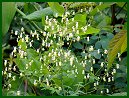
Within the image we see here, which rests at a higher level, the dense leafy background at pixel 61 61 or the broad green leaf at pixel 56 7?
the broad green leaf at pixel 56 7

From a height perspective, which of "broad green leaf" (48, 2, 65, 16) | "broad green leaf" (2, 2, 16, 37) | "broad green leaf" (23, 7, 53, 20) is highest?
"broad green leaf" (48, 2, 65, 16)

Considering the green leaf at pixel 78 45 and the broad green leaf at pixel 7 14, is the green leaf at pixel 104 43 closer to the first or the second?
the green leaf at pixel 78 45

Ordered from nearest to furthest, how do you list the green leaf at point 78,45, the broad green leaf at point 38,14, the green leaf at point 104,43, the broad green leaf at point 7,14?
the broad green leaf at point 7,14 → the broad green leaf at point 38,14 → the green leaf at point 104,43 → the green leaf at point 78,45

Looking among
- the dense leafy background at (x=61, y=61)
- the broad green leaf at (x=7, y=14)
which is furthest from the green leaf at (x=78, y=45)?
the broad green leaf at (x=7, y=14)

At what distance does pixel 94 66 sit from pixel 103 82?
76 millimetres

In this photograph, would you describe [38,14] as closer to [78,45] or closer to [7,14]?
[78,45]

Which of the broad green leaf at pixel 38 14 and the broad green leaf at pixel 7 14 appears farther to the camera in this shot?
the broad green leaf at pixel 38 14

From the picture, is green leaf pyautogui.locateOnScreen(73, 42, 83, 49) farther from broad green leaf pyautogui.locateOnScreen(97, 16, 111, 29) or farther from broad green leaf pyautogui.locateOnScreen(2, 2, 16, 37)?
broad green leaf pyautogui.locateOnScreen(2, 2, 16, 37)

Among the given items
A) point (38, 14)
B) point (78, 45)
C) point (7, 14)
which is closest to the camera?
point (7, 14)

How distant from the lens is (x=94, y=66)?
1332mm

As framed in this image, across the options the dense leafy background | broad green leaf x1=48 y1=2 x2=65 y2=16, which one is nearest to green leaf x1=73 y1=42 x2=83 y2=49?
the dense leafy background

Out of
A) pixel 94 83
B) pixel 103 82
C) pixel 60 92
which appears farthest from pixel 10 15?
pixel 103 82

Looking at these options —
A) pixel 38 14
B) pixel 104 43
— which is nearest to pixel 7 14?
pixel 38 14

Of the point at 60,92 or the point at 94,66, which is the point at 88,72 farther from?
the point at 60,92
